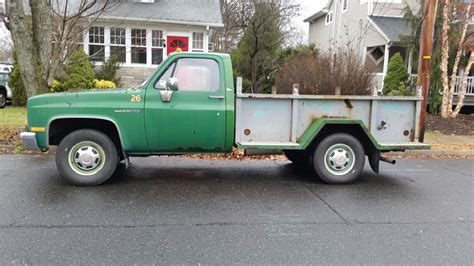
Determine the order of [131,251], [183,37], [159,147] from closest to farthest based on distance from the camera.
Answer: [131,251] → [159,147] → [183,37]

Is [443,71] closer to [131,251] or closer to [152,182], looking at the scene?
[152,182]

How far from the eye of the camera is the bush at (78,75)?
1578cm

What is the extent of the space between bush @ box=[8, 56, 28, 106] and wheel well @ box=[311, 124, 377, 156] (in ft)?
47.8

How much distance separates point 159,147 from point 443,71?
1341 cm

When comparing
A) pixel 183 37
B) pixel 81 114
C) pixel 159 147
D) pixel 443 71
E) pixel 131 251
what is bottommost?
pixel 131 251

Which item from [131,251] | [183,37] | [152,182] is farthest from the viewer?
[183,37]

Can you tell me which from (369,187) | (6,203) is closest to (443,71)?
(369,187)

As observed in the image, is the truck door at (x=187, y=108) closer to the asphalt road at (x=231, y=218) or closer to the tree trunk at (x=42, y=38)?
the asphalt road at (x=231, y=218)

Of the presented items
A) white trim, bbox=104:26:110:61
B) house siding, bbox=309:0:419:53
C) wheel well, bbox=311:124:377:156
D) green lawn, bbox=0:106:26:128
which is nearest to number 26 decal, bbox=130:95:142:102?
wheel well, bbox=311:124:377:156

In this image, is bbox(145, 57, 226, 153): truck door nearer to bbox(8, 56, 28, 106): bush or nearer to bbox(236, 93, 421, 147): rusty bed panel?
bbox(236, 93, 421, 147): rusty bed panel

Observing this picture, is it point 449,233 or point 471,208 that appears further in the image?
point 471,208

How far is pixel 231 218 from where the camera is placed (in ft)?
14.9

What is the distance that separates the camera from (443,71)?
1502cm

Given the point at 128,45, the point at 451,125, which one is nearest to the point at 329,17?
the point at 128,45
